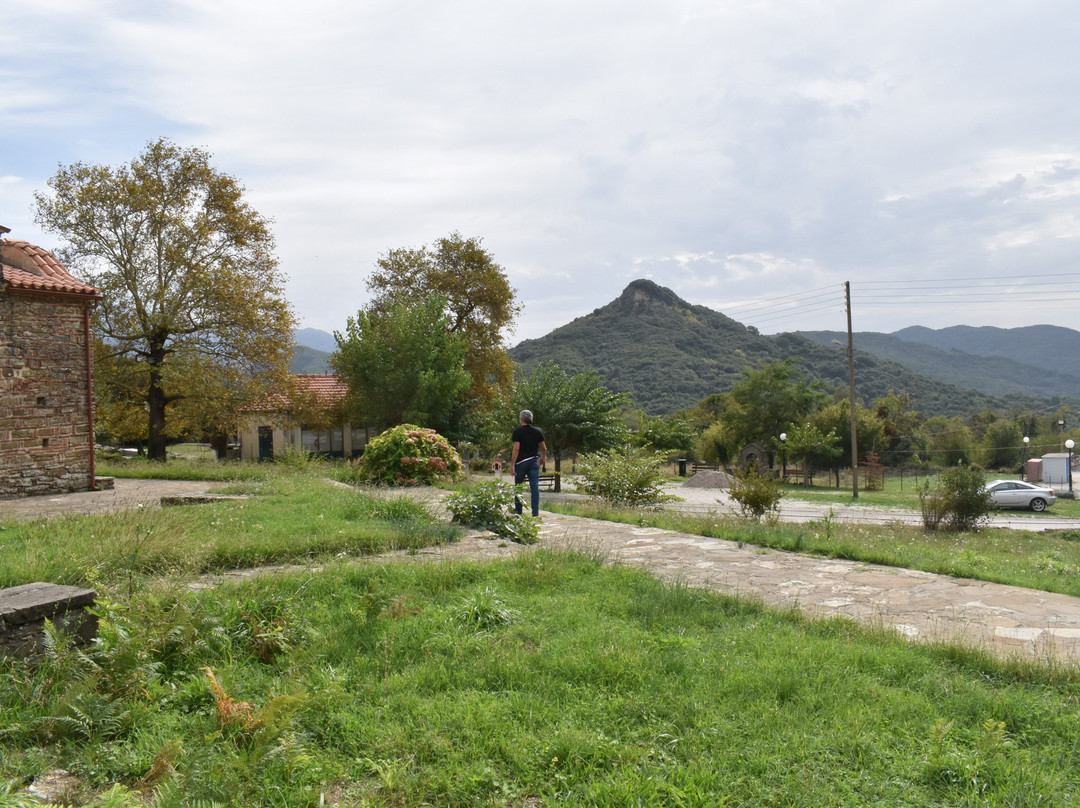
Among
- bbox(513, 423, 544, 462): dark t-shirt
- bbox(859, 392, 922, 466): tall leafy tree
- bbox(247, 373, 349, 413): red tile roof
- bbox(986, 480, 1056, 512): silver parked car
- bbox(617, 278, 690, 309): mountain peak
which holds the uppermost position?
bbox(617, 278, 690, 309): mountain peak

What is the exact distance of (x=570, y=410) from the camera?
79.2ft

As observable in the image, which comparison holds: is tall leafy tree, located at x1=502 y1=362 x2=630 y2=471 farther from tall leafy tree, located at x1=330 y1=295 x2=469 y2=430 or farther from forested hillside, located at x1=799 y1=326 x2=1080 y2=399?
forested hillside, located at x1=799 y1=326 x2=1080 y2=399

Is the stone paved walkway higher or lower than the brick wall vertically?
lower

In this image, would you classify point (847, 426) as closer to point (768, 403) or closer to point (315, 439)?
point (768, 403)

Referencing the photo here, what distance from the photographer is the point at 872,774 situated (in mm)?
2957

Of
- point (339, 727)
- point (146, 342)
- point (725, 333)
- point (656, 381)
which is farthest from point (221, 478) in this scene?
point (725, 333)

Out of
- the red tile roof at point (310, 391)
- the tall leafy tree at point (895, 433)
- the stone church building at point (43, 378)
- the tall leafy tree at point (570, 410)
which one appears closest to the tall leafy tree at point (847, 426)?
the tall leafy tree at point (895, 433)

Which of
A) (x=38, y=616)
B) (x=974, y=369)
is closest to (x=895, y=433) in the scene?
(x=38, y=616)

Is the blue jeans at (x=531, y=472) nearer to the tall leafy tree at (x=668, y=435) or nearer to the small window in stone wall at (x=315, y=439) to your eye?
the tall leafy tree at (x=668, y=435)

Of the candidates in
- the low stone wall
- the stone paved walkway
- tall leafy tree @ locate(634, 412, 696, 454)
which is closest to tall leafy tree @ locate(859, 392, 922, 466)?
tall leafy tree @ locate(634, 412, 696, 454)

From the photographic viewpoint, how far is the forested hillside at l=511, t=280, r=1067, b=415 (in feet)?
243

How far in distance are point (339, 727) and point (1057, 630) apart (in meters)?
4.93

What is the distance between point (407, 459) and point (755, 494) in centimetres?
635

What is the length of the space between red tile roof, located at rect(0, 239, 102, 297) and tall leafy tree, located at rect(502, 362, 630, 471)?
13.6 meters
